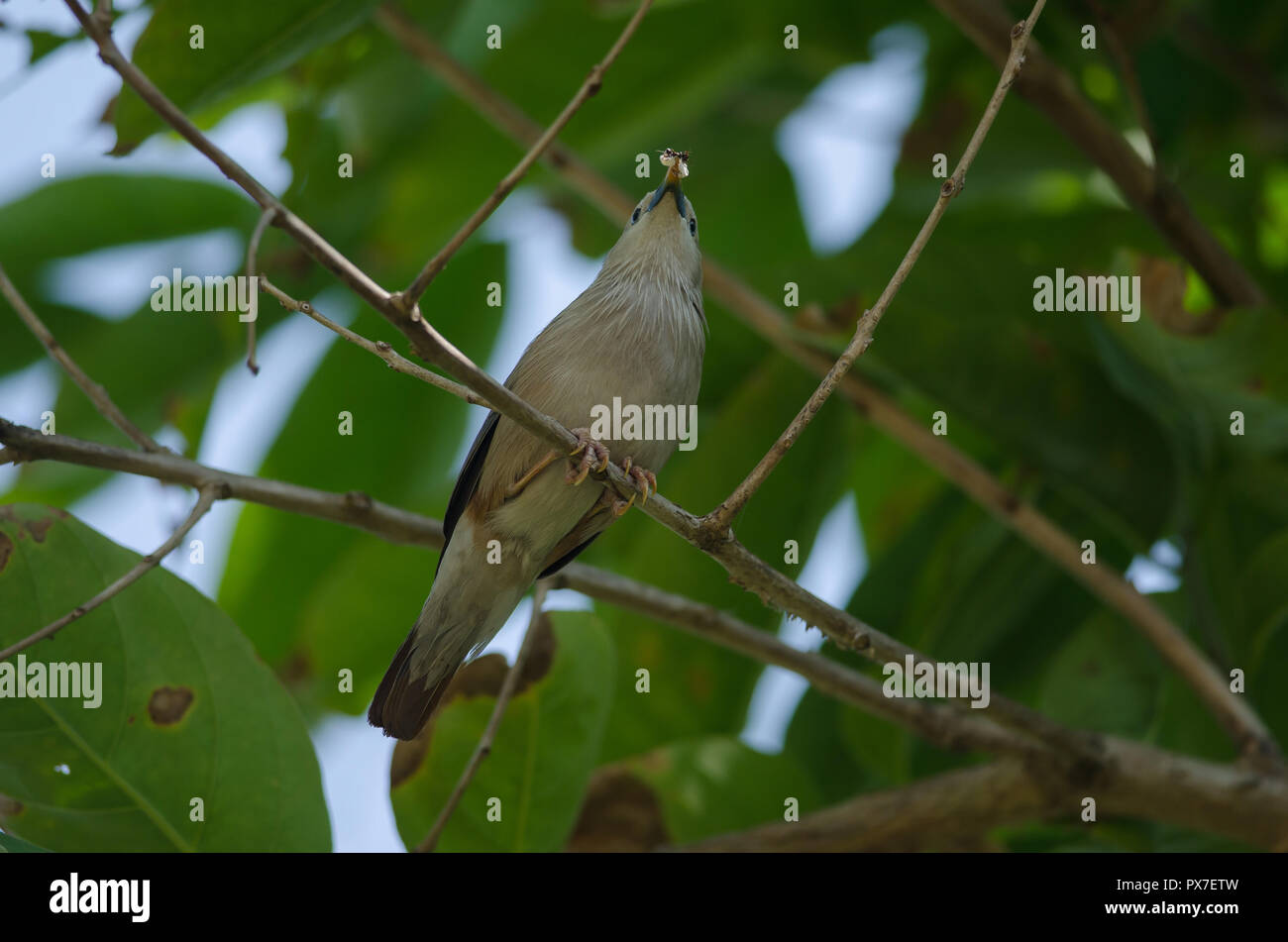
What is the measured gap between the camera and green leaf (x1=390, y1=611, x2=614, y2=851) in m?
3.10

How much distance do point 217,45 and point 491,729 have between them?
1.61 metres

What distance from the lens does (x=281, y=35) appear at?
2.84 metres

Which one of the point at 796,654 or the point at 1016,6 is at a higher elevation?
the point at 1016,6

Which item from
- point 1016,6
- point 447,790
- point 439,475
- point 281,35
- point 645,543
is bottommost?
point 447,790

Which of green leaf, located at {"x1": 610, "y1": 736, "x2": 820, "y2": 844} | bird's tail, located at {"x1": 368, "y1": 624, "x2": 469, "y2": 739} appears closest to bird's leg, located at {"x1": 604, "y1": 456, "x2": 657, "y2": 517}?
bird's tail, located at {"x1": 368, "y1": 624, "x2": 469, "y2": 739}

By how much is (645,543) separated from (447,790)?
1077 mm

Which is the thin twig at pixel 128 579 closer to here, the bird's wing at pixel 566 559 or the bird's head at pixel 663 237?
the bird's wing at pixel 566 559

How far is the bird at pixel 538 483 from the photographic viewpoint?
9.95ft

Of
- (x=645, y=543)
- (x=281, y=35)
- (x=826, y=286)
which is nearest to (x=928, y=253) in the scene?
(x=826, y=286)

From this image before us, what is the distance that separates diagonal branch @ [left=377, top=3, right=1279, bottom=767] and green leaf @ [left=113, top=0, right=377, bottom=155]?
0.72 m

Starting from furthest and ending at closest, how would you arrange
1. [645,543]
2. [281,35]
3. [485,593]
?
[645,543] → [485,593] → [281,35]
